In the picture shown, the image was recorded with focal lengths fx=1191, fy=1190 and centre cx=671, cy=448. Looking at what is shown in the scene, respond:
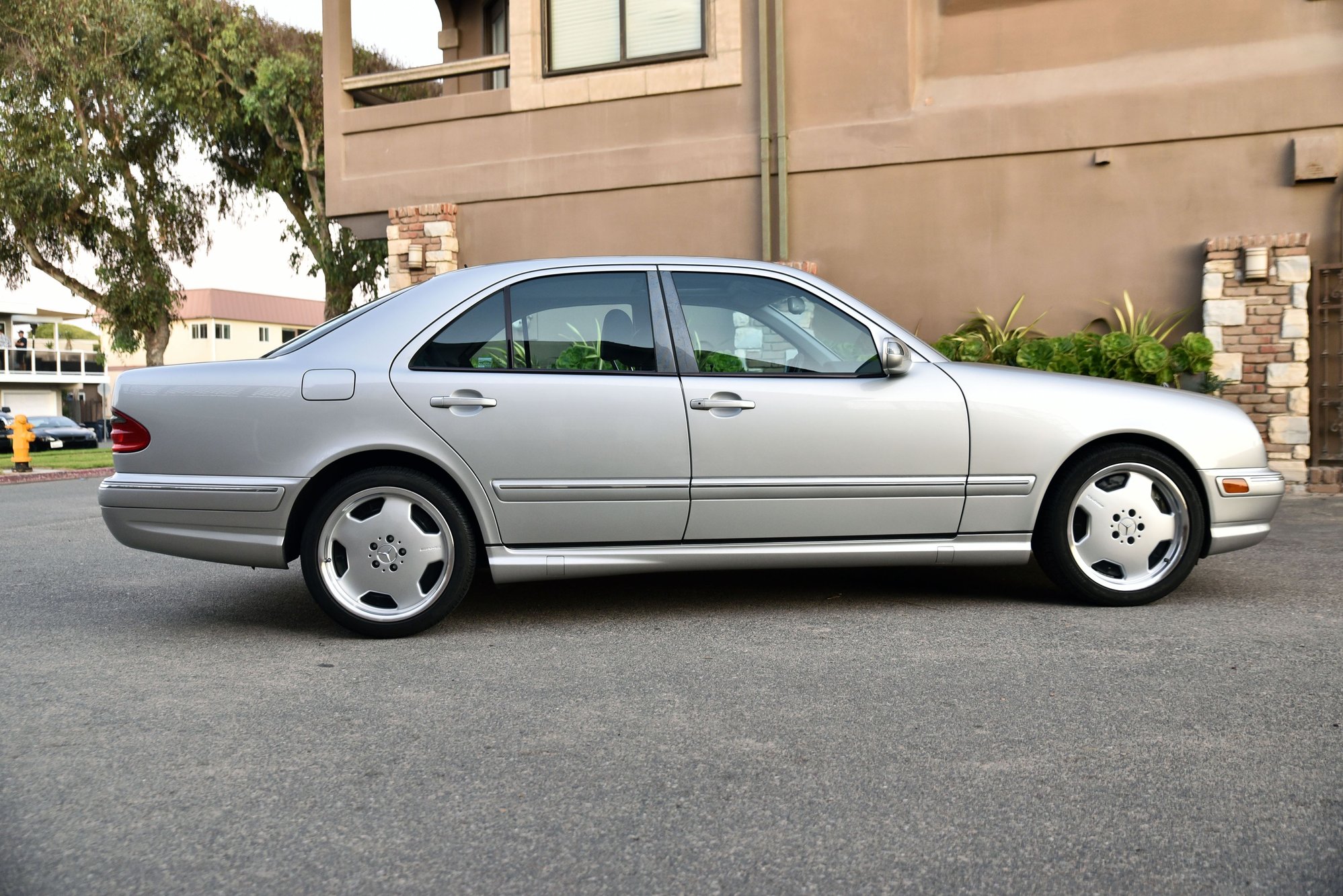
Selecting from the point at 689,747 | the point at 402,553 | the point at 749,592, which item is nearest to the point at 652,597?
the point at 749,592

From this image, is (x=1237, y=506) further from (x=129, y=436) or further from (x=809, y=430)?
(x=129, y=436)

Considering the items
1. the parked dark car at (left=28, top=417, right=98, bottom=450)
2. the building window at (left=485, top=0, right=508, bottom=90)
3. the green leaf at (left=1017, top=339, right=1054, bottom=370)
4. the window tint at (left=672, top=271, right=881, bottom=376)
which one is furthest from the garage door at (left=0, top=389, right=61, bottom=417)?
the window tint at (left=672, top=271, right=881, bottom=376)

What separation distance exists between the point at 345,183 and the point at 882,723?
1125 centimetres

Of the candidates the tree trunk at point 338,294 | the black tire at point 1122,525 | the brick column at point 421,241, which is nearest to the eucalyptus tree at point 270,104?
the tree trunk at point 338,294

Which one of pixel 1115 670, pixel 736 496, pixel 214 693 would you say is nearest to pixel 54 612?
pixel 214 693

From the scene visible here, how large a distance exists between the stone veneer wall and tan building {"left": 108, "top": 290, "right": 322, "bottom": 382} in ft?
233

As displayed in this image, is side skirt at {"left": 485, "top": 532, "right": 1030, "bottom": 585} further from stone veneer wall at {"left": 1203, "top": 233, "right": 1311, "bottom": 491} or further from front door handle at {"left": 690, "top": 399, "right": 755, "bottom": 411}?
stone veneer wall at {"left": 1203, "top": 233, "right": 1311, "bottom": 491}

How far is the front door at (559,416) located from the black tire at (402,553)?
18 centimetres

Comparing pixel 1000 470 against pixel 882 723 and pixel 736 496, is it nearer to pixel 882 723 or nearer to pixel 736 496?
pixel 736 496

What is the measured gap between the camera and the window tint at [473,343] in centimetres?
486

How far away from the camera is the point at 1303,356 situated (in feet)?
32.3

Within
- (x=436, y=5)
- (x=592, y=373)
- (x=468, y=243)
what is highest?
(x=436, y=5)

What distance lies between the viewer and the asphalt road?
2.54 metres

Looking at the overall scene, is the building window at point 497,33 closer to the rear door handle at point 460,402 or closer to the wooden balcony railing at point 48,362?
the rear door handle at point 460,402
